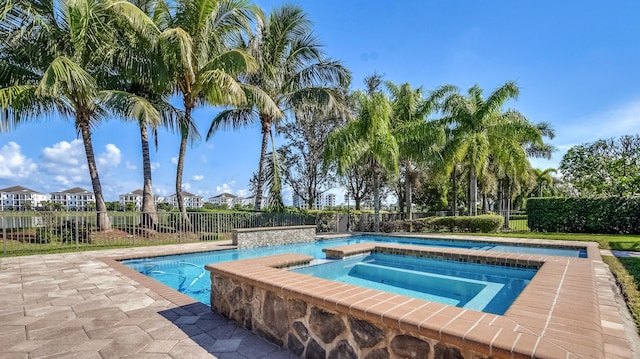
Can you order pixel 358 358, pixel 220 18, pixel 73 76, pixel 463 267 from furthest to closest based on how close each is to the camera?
pixel 220 18 → pixel 73 76 → pixel 463 267 → pixel 358 358

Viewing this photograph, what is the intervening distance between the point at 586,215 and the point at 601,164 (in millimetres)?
8222

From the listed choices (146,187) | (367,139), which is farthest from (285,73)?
(146,187)

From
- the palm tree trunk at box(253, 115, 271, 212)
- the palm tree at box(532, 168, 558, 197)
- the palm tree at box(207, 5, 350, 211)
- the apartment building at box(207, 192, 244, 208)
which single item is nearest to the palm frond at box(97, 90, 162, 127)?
the palm tree at box(207, 5, 350, 211)

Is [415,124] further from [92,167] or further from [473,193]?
[92,167]

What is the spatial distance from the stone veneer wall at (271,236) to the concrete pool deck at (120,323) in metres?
5.39

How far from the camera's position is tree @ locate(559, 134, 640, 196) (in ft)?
61.5

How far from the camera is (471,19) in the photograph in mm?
10086

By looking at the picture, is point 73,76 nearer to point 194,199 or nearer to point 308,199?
point 308,199

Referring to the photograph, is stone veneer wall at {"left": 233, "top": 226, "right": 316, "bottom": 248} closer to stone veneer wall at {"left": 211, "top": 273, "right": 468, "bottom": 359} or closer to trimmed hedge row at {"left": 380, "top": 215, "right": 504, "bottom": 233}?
trimmed hedge row at {"left": 380, "top": 215, "right": 504, "bottom": 233}

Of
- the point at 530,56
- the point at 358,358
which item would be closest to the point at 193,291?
the point at 358,358

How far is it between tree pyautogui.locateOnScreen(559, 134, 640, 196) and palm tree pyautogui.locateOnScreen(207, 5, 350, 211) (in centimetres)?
1469

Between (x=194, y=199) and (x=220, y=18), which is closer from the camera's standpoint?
(x=220, y=18)

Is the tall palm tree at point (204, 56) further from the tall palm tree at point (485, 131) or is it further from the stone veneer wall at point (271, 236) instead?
the tall palm tree at point (485, 131)

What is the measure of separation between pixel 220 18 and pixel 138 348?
12.8 m
